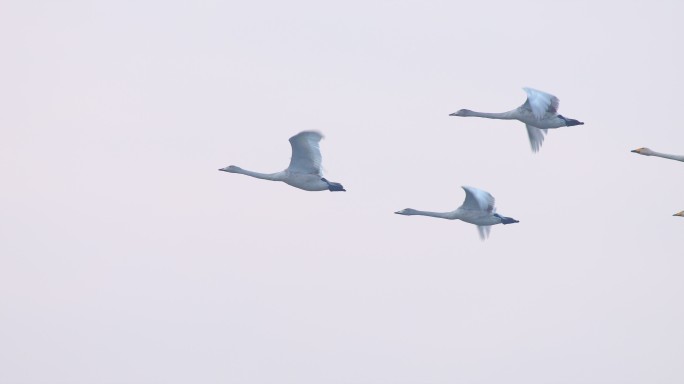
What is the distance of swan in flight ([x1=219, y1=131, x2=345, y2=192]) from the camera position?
270ft

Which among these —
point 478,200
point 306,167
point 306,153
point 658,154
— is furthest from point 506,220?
point 306,153

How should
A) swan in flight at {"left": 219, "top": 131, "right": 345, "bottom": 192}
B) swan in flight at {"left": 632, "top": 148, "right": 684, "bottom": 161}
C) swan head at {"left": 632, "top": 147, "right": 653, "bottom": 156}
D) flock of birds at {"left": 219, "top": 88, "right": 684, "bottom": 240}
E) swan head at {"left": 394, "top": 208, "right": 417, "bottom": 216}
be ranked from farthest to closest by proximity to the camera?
swan head at {"left": 394, "top": 208, "right": 417, "bottom": 216} → swan head at {"left": 632, "top": 147, "right": 653, "bottom": 156} → swan in flight at {"left": 632, "top": 148, "right": 684, "bottom": 161} → flock of birds at {"left": 219, "top": 88, "right": 684, "bottom": 240} → swan in flight at {"left": 219, "top": 131, "right": 345, "bottom": 192}

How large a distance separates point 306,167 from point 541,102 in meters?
6.84

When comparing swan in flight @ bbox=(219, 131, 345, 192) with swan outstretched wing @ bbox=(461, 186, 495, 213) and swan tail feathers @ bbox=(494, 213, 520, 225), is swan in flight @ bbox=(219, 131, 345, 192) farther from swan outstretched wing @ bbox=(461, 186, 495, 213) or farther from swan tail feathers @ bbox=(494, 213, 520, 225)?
swan tail feathers @ bbox=(494, 213, 520, 225)

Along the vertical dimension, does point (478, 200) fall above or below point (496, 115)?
below

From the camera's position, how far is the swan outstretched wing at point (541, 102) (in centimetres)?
8281

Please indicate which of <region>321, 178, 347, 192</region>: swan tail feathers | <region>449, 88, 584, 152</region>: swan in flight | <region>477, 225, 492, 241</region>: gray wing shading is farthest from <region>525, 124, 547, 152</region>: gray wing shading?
<region>321, 178, 347, 192</region>: swan tail feathers

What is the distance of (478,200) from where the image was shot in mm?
84250

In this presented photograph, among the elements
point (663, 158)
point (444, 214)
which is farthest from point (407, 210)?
point (663, 158)

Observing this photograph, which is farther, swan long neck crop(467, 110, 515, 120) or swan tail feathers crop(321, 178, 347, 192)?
swan long neck crop(467, 110, 515, 120)

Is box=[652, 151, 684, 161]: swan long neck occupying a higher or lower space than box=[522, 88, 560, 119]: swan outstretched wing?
lower

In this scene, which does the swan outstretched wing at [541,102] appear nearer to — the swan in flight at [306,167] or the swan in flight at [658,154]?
the swan in flight at [658,154]

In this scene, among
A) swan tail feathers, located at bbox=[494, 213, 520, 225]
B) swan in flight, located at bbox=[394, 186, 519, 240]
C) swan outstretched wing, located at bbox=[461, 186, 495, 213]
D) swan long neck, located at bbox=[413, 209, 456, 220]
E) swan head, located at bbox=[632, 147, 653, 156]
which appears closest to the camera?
swan outstretched wing, located at bbox=[461, 186, 495, 213]

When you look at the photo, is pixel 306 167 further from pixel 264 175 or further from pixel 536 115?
pixel 536 115
